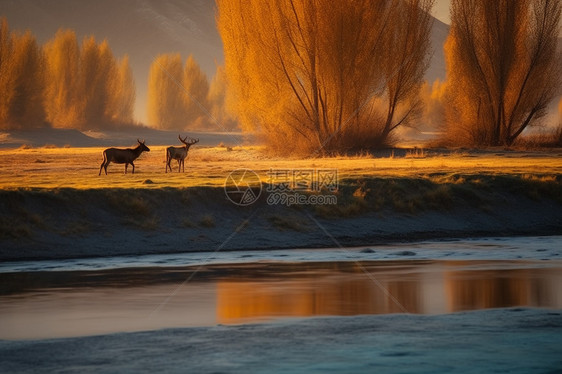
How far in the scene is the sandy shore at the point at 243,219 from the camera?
20.1 meters

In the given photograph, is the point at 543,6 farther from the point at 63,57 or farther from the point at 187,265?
the point at 63,57

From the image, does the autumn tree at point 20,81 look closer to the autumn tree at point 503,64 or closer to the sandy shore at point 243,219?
the autumn tree at point 503,64

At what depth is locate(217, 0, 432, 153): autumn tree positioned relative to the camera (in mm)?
39750

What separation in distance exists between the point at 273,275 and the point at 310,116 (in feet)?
82.1

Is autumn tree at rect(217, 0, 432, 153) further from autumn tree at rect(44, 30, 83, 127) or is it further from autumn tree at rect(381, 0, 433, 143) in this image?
autumn tree at rect(44, 30, 83, 127)

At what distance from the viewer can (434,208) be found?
25391 millimetres

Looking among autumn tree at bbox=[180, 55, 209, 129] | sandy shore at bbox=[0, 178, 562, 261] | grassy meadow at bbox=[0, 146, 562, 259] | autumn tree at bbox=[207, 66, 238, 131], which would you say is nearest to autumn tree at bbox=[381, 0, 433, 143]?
grassy meadow at bbox=[0, 146, 562, 259]

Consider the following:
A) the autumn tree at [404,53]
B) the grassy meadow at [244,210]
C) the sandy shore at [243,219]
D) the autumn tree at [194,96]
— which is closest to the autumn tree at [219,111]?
the autumn tree at [194,96]

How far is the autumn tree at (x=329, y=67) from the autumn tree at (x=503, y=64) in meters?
3.05

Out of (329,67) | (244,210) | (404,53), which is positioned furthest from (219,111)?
(244,210)

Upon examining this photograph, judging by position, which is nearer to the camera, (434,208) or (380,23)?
(434,208)

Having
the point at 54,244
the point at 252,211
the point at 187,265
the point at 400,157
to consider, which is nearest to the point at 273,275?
Result: the point at 187,265

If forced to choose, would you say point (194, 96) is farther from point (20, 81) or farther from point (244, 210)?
point (244, 210)

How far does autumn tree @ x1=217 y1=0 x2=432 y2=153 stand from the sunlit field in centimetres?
183
